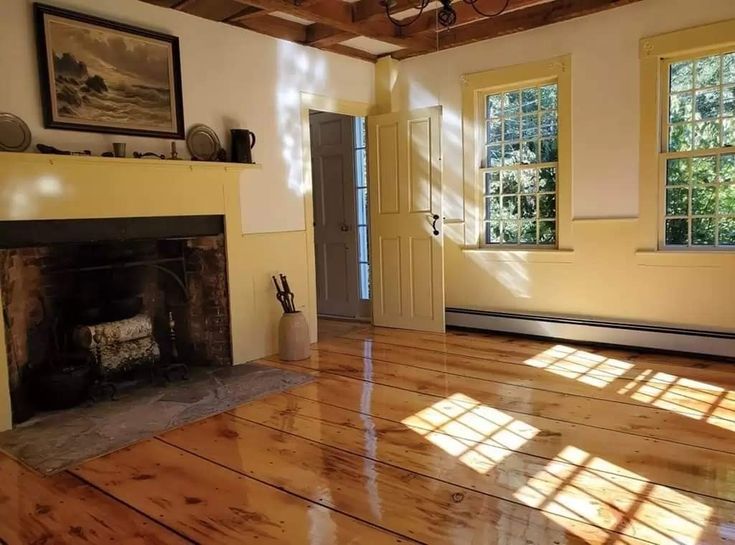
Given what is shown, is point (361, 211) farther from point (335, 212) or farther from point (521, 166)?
point (521, 166)

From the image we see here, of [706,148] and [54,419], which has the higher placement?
[706,148]

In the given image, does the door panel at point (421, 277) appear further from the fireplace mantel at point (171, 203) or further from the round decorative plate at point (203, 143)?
the round decorative plate at point (203, 143)

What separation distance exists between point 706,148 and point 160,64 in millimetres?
4107

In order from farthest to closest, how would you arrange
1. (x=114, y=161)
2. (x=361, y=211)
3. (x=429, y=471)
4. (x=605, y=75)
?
(x=361, y=211), (x=605, y=75), (x=114, y=161), (x=429, y=471)

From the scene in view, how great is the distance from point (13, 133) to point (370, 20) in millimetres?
2844

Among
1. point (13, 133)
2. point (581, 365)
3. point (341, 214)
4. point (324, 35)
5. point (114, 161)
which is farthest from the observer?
point (341, 214)

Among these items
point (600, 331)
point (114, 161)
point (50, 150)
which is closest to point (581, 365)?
point (600, 331)

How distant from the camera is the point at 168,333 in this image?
4836 mm

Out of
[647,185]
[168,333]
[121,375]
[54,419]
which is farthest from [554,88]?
[54,419]

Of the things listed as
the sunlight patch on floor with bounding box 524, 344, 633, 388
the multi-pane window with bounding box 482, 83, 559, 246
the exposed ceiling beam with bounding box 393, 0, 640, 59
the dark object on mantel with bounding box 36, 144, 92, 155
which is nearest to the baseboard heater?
the sunlight patch on floor with bounding box 524, 344, 633, 388

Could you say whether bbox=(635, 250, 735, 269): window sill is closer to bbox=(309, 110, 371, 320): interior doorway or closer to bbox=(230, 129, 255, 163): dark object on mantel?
bbox=(309, 110, 371, 320): interior doorway

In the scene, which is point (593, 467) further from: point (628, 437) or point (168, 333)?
point (168, 333)

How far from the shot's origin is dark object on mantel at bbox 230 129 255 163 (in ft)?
15.2

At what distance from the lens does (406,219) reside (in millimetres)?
5863
